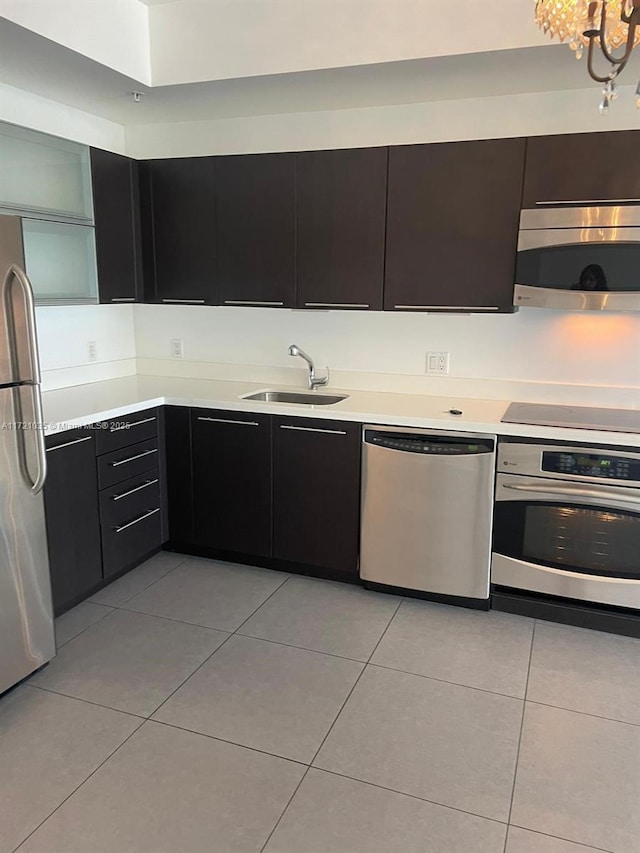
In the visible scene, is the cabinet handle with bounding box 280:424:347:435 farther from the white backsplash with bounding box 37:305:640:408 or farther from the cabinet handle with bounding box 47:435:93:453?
the cabinet handle with bounding box 47:435:93:453

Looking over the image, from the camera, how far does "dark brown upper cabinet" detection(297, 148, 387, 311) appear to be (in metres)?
3.16

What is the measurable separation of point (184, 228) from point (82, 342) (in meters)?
0.88

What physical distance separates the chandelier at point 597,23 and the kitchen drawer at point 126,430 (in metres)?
2.34

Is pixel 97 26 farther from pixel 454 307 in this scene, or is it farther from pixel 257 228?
pixel 454 307

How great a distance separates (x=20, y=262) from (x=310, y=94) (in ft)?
5.61

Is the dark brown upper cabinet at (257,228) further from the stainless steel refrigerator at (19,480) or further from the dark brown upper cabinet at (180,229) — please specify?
the stainless steel refrigerator at (19,480)

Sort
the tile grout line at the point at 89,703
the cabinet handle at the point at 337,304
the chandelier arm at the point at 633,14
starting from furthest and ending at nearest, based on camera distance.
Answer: the cabinet handle at the point at 337,304
the tile grout line at the point at 89,703
the chandelier arm at the point at 633,14

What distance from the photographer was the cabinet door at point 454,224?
9.61 ft

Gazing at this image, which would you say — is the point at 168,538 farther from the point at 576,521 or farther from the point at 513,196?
the point at 513,196

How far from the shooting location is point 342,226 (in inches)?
128

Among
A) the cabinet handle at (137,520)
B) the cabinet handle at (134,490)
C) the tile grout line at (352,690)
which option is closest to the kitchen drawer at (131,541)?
the cabinet handle at (137,520)

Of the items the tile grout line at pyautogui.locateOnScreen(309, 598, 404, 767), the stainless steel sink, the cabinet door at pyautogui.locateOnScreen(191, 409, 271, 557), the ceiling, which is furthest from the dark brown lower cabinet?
the ceiling

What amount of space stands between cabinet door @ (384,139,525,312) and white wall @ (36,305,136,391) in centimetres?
176

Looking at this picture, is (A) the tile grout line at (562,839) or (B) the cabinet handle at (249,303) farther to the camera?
(B) the cabinet handle at (249,303)
